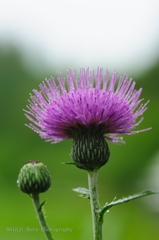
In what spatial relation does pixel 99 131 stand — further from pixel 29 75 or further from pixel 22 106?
pixel 29 75

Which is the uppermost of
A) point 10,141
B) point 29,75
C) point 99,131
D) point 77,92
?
point 29,75

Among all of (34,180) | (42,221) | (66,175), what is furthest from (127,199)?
(66,175)

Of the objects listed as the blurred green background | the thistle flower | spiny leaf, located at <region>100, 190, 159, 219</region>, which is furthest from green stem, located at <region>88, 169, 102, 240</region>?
→ the blurred green background

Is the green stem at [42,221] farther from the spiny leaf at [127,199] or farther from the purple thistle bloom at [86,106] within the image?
the purple thistle bloom at [86,106]

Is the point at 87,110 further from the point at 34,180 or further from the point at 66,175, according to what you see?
the point at 66,175

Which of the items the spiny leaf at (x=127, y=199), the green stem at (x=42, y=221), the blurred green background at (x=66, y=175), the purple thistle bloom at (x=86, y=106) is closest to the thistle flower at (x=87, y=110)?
the purple thistle bloom at (x=86, y=106)

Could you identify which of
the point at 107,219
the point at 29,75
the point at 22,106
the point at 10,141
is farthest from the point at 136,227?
the point at 29,75

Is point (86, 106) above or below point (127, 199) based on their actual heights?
above
